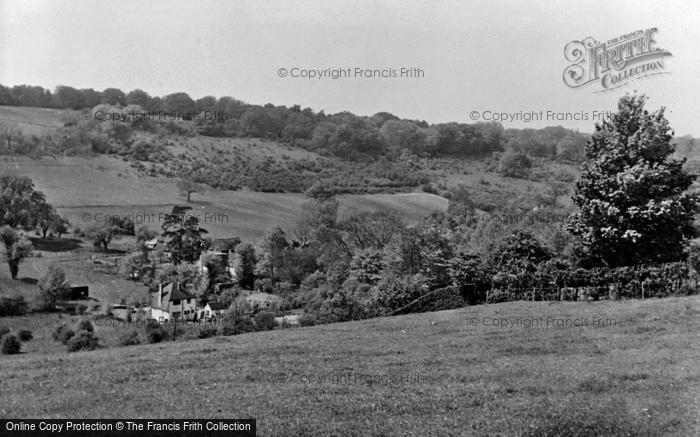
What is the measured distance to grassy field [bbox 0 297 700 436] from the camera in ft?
40.5

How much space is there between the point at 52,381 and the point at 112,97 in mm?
90157

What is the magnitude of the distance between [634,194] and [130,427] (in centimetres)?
2753

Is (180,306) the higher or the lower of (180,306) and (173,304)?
the lower

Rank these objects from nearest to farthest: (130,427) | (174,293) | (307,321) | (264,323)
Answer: (130,427)
(264,323)
(307,321)
(174,293)

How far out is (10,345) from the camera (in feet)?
104

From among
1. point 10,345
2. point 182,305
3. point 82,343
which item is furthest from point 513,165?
point 10,345

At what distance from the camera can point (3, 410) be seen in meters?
13.5

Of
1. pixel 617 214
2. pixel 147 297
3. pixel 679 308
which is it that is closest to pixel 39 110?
pixel 147 297

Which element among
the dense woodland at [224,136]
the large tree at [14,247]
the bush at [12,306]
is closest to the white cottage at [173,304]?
the bush at [12,306]

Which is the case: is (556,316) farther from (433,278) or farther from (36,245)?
(36,245)

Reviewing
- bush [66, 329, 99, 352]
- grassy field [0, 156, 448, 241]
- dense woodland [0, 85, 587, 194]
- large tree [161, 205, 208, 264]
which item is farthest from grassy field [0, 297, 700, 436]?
dense woodland [0, 85, 587, 194]

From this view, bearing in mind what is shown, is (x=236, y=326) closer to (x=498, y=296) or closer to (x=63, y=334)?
(x=63, y=334)

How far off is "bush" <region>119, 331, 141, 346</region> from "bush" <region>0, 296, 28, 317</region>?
1271 cm

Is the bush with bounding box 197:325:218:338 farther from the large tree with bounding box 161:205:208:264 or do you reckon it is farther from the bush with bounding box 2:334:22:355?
the large tree with bounding box 161:205:208:264
